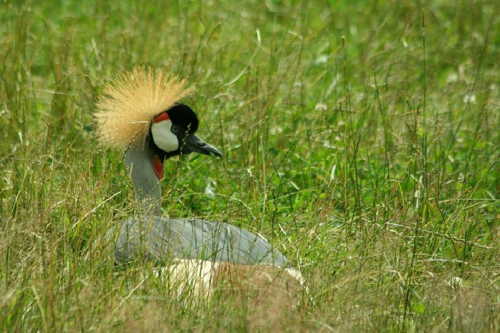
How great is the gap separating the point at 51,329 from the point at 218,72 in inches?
88.3

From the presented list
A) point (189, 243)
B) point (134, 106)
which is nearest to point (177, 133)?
point (134, 106)

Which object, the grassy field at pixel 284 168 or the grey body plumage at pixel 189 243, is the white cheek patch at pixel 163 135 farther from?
the grey body plumage at pixel 189 243

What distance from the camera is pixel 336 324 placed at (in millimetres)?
2156

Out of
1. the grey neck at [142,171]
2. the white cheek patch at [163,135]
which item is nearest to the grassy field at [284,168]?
the grey neck at [142,171]

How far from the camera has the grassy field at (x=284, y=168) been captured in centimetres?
227

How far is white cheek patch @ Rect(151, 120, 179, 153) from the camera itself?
3375 mm

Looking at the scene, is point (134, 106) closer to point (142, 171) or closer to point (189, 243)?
point (142, 171)

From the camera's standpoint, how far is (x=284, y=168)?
3.65 metres

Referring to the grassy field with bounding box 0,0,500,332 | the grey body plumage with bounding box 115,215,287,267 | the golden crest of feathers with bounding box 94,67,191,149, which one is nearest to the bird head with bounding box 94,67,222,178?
the golden crest of feathers with bounding box 94,67,191,149

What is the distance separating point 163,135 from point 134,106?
0.15 meters

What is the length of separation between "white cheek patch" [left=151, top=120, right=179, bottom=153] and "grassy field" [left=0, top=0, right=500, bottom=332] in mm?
171

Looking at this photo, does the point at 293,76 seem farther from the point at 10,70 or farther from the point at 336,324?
the point at 336,324

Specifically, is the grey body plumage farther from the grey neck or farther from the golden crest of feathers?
the golden crest of feathers

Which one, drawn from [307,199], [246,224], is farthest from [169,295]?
[307,199]
